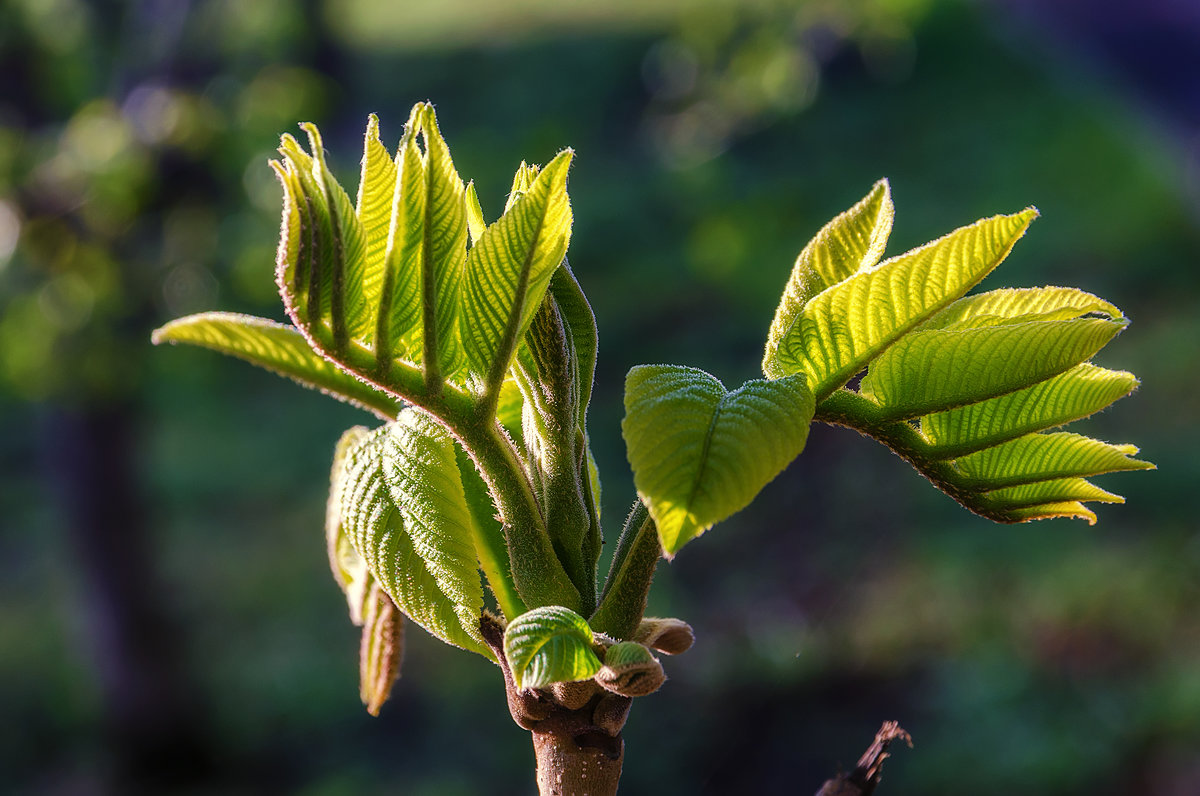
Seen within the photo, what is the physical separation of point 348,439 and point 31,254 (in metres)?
3.30

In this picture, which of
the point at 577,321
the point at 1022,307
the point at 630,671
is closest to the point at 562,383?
the point at 577,321

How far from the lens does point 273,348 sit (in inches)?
22.3

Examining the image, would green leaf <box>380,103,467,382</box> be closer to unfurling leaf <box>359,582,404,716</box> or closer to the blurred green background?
unfurling leaf <box>359,582,404,716</box>

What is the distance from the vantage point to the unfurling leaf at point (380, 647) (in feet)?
2.15

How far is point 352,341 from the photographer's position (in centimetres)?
53

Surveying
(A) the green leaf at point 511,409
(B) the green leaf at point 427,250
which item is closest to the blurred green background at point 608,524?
(A) the green leaf at point 511,409

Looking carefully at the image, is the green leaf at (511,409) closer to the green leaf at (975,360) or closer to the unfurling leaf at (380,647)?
the unfurling leaf at (380,647)

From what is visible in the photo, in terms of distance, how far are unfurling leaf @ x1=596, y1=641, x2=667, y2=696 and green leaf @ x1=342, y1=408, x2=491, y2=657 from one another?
0.08m

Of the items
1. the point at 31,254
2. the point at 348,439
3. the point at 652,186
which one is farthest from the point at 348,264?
the point at 652,186

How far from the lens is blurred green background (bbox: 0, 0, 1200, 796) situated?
3.38m

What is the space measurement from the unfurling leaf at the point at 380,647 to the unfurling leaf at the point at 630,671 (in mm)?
188

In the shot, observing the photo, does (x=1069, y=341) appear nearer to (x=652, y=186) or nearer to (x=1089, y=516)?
(x=1089, y=516)

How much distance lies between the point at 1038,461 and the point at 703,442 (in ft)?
0.68

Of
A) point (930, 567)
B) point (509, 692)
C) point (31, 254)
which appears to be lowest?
point (930, 567)
